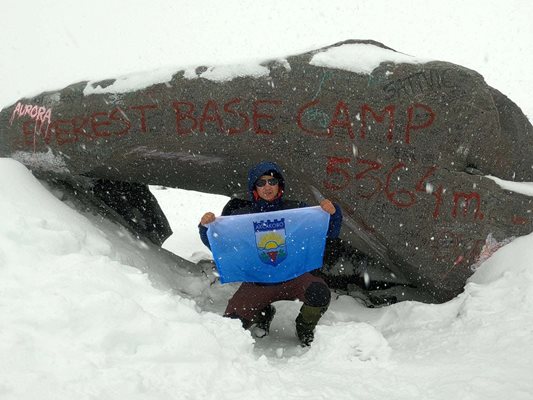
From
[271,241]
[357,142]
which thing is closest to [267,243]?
[271,241]

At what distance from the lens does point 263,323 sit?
179 inches

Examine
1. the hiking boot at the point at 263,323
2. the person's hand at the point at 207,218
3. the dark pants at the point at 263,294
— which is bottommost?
the hiking boot at the point at 263,323

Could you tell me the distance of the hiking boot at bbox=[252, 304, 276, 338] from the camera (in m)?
4.48

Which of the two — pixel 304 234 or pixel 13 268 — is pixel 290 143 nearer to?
pixel 304 234

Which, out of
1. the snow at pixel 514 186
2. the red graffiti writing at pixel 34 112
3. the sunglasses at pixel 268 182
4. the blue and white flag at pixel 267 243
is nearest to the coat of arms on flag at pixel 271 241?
the blue and white flag at pixel 267 243

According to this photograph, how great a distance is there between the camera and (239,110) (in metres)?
5.07

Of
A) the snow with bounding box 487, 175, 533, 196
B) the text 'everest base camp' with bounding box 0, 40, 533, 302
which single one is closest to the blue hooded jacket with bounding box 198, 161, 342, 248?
the text 'everest base camp' with bounding box 0, 40, 533, 302

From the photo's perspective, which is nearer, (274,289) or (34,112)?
(274,289)

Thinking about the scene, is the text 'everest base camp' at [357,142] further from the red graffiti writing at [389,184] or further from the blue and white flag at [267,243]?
the blue and white flag at [267,243]

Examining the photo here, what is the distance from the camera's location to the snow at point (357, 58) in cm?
480

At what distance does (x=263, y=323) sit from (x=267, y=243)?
784 millimetres

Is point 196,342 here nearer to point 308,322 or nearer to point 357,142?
point 308,322

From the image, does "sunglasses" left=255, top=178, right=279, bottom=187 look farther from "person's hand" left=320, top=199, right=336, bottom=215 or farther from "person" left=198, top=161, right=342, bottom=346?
"person's hand" left=320, top=199, right=336, bottom=215

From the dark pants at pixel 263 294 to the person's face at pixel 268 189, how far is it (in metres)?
0.75
